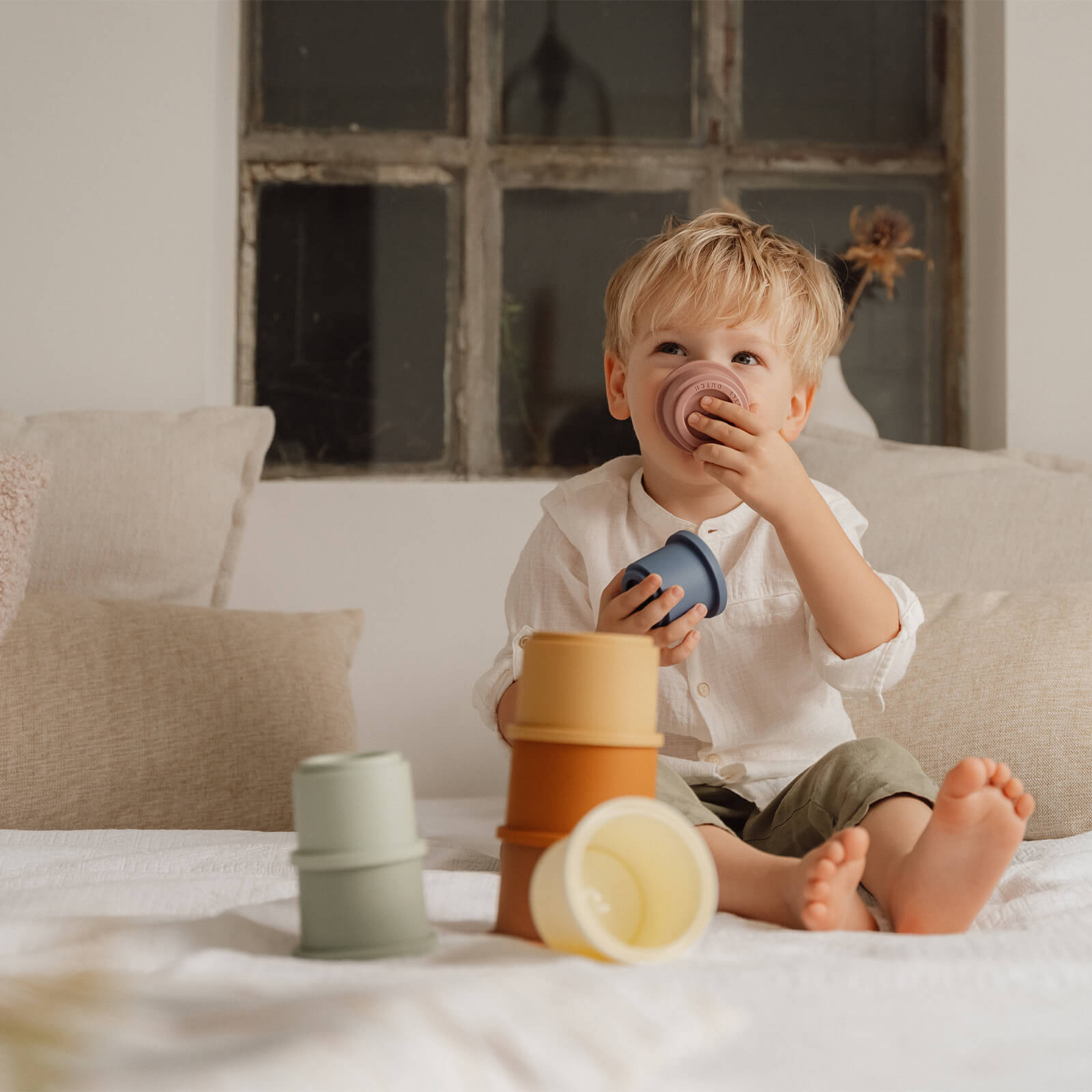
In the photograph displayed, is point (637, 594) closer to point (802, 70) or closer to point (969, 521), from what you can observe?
point (969, 521)

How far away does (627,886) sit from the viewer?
615 mm

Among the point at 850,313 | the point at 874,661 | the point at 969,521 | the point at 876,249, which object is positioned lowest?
the point at 874,661

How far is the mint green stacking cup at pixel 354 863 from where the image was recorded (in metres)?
0.60

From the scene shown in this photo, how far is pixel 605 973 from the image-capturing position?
532 mm

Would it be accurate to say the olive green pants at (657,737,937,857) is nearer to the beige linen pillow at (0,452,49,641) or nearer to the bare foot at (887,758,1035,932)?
the bare foot at (887,758,1035,932)

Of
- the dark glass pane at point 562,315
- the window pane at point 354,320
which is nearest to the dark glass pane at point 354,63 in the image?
the window pane at point 354,320

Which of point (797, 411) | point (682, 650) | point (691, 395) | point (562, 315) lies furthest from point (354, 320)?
point (682, 650)

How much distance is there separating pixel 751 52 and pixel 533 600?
151cm

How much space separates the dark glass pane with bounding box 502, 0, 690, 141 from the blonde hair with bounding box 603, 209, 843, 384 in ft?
3.48

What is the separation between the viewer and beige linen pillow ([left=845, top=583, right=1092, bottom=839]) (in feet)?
4.00

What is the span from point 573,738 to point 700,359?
2.12ft

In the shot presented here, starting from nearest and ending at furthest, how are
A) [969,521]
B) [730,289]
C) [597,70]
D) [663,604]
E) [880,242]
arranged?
[663,604] → [730,289] → [969,521] → [880,242] → [597,70]

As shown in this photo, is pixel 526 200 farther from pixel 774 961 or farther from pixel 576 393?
pixel 774 961

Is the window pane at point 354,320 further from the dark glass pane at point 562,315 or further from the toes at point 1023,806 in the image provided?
the toes at point 1023,806
